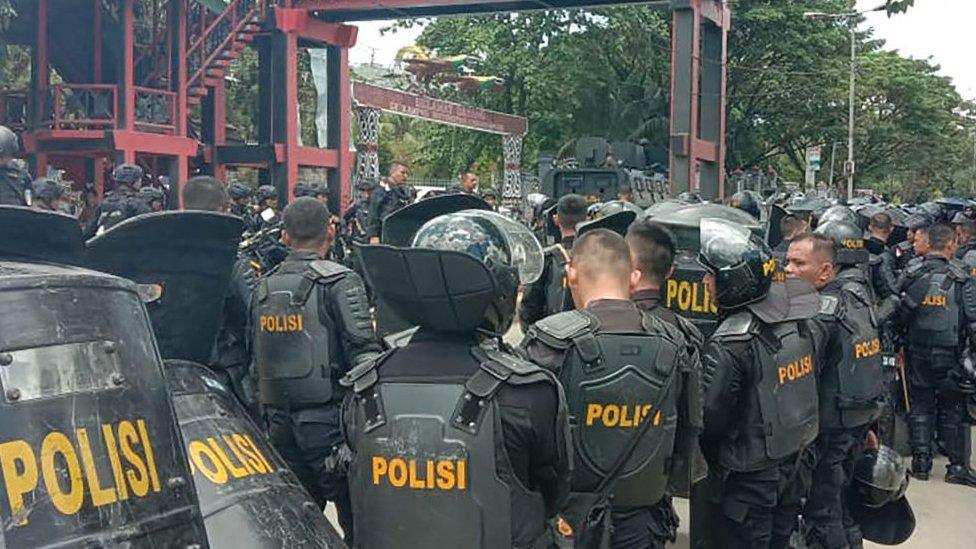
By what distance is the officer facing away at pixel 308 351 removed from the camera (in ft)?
14.9

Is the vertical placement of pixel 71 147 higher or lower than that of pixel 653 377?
higher

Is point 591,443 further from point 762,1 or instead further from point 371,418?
point 762,1

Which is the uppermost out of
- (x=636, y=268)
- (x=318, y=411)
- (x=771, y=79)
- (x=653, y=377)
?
(x=771, y=79)

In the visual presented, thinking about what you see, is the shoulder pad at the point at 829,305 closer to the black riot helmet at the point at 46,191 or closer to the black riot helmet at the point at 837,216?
the black riot helmet at the point at 837,216

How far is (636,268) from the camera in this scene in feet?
13.7

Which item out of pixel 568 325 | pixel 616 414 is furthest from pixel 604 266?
pixel 616 414

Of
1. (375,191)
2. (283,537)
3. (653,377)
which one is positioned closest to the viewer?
(283,537)

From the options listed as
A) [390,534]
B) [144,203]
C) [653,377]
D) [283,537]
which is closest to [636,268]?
[653,377]

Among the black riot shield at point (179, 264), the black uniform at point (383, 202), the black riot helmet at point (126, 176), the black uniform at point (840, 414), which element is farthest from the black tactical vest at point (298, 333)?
the black uniform at point (383, 202)

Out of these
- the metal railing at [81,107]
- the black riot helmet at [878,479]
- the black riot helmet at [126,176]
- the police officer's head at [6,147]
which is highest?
the metal railing at [81,107]

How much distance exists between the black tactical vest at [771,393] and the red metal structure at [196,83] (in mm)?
Result: 14483

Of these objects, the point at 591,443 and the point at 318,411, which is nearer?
the point at 591,443

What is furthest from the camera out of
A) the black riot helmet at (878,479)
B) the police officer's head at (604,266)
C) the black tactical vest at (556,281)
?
the black tactical vest at (556,281)

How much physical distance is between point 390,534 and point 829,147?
45.6 m
